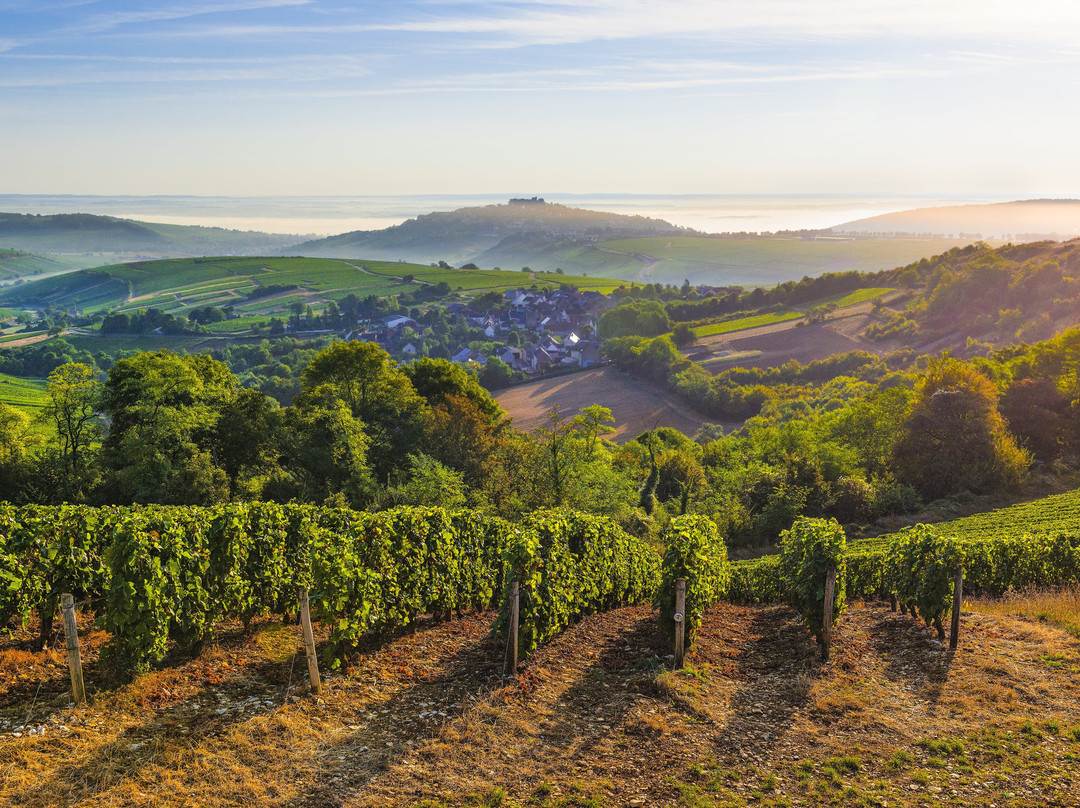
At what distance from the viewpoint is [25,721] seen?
9719mm

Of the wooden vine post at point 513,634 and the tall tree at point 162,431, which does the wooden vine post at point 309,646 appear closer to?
the wooden vine post at point 513,634

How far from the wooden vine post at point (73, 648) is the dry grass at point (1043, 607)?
19.5m

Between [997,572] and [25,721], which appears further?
[997,572]

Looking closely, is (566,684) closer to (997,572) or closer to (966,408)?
(997,572)

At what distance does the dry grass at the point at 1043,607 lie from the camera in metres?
16.2

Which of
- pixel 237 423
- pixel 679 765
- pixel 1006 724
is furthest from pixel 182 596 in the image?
pixel 237 423

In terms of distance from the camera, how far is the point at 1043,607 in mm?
17641

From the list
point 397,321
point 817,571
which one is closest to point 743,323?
point 397,321

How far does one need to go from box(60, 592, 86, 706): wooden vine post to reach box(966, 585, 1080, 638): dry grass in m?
19.5

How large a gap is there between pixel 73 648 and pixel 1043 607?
21429 mm

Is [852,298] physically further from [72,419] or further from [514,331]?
[72,419]

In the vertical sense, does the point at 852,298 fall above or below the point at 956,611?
above

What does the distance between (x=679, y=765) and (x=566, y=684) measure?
10.1ft

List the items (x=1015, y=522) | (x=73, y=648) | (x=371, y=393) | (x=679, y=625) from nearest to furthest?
(x=73, y=648) → (x=679, y=625) → (x=1015, y=522) → (x=371, y=393)
